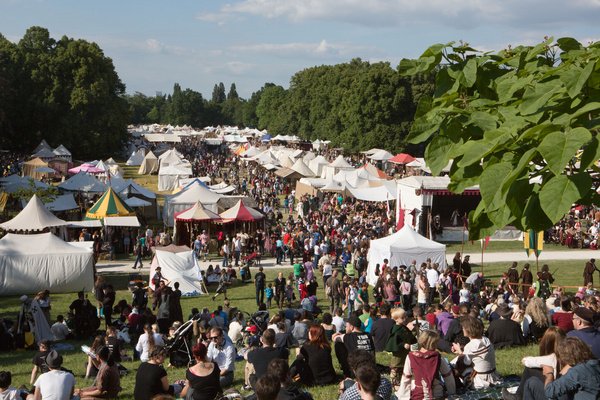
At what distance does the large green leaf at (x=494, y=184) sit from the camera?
142 inches

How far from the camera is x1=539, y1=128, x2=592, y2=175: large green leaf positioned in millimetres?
3174

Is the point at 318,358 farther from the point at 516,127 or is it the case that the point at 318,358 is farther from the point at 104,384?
the point at 516,127

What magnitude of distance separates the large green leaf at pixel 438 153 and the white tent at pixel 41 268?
1594 centimetres

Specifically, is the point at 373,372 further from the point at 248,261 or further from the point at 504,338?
the point at 248,261

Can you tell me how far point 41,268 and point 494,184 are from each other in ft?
56.1

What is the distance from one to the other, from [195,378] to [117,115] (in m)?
60.9

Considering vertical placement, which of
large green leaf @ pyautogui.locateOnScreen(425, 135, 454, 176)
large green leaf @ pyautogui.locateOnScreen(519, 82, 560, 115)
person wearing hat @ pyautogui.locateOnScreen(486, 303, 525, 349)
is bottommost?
person wearing hat @ pyautogui.locateOnScreen(486, 303, 525, 349)

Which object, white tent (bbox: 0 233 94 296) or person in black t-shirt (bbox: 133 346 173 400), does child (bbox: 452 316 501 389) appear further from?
white tent (bbox: 0 233 94 296)

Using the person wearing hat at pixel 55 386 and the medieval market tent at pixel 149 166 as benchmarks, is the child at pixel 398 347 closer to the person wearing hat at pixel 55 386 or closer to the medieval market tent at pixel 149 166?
the person wearing hat at pixel 55 386

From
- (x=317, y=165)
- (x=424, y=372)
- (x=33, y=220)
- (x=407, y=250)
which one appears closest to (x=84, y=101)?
(x=317, y=165)

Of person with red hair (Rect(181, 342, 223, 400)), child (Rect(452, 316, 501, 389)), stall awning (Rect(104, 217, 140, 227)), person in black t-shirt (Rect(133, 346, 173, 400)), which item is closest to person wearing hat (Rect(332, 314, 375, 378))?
child (Rect(452, 316, 501, 389))

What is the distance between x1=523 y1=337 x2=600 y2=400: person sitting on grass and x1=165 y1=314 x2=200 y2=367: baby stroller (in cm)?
687

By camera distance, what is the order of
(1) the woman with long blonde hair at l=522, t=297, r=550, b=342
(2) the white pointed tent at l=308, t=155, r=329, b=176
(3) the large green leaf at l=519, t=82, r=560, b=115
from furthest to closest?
(2) the white pointed tent at l=308, t=155, r=329, b=176 < (1) the woman with long blonde hair at l=522, t=297, r=550, b=342 < (3) the large green leaf at l=519, t=82, r=560, b=115

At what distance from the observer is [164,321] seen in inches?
533
